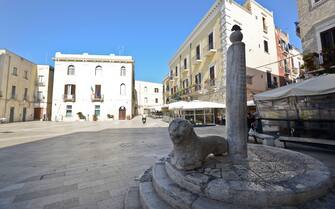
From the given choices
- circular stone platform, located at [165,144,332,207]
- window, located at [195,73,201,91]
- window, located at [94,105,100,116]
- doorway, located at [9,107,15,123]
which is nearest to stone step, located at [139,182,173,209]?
circular stone platform, located at [165,144,332,207]

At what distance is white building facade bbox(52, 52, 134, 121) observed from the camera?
24.6 meters

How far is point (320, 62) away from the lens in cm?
754

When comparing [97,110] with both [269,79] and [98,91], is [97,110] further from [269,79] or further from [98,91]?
[269,79]

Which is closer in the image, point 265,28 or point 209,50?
Result: point 209,50

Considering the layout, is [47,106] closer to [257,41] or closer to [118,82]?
[118,82]

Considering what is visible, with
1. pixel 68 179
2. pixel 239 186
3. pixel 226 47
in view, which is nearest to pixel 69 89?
pixel 226 47

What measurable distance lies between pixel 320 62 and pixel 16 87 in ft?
104

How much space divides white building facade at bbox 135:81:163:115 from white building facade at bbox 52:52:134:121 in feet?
49.5

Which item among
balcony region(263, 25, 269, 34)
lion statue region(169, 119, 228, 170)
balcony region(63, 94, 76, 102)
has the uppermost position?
balcony region(263, 25, 269, 34)

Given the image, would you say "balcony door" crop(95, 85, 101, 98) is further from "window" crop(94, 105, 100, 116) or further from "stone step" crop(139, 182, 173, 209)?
"stone step" crop(139, 182, 173, 209)

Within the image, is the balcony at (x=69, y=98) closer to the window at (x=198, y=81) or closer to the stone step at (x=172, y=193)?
the window at (x=198, y=81)

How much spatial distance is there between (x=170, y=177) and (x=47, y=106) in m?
32.1

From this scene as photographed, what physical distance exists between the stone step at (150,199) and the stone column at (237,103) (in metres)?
1.26

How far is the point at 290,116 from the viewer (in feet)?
21.4
